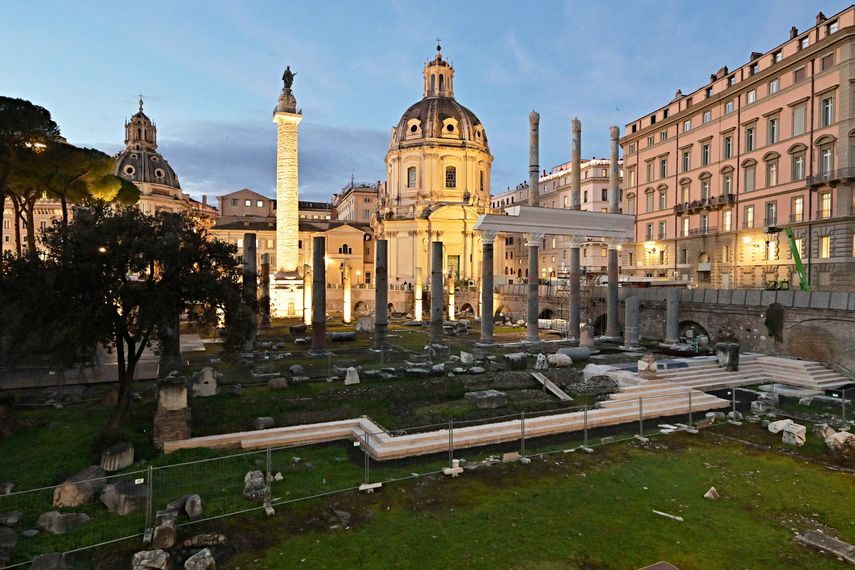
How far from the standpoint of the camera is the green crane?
3072 centimetres

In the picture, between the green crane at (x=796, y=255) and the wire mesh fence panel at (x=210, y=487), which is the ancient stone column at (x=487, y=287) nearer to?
the wire mesh fence panel at (x=210, y=487)

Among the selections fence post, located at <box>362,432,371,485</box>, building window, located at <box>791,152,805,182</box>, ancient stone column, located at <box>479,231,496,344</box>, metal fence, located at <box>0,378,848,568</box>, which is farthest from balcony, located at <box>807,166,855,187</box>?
fence post, located at <box>362,432,371,485</box>

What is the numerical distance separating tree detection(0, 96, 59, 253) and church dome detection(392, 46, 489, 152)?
4637 centimetres

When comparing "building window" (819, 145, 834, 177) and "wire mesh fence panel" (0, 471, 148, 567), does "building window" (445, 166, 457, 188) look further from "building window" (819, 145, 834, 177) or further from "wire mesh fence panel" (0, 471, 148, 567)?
"wire mesh fence panel" (0, 471, 148, 567)

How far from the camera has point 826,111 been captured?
34000mm

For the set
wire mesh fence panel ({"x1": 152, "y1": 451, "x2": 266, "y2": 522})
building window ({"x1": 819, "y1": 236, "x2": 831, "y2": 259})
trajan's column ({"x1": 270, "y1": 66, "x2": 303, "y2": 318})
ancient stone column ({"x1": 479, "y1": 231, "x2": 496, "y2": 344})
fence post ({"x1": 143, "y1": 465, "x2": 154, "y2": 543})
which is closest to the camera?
fence post ({"x1": 143, "y1": 465, "x2": 154, "y2": 543})

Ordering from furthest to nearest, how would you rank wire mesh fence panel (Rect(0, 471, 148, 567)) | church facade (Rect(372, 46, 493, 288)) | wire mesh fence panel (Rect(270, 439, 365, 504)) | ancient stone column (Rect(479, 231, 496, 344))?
church facade (Rect(372, 46, 493, 288)) → ancient stone column (Rect(479, 231, 496, 344)) → wire mesh fence panel (Rect(270, 439, 365, 504)) → wire mesh fence panel (Rect(0, 471, 148, 567))

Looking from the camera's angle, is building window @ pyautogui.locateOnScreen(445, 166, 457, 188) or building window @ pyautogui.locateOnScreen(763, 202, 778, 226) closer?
building window @ pyautogui.locateOnScreen(763, 202, 778, 226)

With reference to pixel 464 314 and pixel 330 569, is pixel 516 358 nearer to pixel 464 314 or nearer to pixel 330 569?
pixel 330 569

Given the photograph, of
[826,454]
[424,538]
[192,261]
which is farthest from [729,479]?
[192,261]

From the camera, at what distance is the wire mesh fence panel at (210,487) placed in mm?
9992

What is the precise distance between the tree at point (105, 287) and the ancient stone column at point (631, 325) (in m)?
22.4

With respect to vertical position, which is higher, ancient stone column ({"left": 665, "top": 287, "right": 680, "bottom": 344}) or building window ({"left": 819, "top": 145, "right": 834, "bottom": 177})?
building window ({"left": 819, "top": 145, "right": 834, "bottom": 177})

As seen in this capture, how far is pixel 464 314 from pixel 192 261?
42677 millimetres
